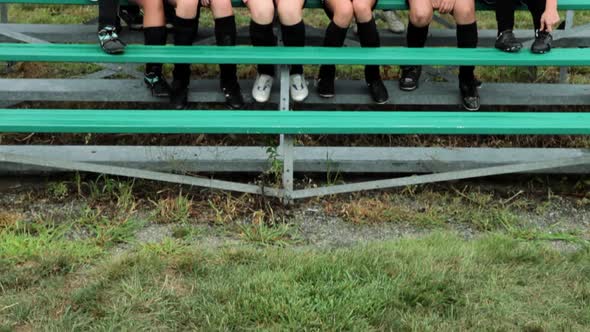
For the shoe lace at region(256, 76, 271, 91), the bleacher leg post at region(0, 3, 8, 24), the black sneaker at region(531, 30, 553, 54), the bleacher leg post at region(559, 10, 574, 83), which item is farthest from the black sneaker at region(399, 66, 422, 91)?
the bleacher leg post at region(0, 3, 8, 24)

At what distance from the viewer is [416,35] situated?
441cm

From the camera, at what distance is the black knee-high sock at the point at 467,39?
4.33 m

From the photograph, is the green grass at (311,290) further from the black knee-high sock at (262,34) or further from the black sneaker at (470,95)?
the black knee-high sock at (262,34)

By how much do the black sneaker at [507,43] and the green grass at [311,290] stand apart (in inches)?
54.4

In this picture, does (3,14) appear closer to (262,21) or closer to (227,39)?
(227,39)

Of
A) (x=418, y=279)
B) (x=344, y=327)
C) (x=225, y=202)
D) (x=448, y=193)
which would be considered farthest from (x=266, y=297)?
(x=448, y=193)

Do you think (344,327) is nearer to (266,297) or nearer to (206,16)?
(266,297)

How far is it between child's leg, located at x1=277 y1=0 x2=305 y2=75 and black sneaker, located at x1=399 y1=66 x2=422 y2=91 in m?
0.69

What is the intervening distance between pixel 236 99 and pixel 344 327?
78.8 inches

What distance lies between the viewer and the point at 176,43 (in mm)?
4230

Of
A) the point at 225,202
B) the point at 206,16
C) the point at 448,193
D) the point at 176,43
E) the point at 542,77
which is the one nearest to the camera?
the point at 225,202

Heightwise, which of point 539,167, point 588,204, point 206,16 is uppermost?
point 206,16

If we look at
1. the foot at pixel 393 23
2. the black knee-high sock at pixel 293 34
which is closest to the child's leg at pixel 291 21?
the black knee-high sock at pixel 293 34

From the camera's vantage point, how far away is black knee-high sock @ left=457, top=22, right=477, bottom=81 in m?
4.33
